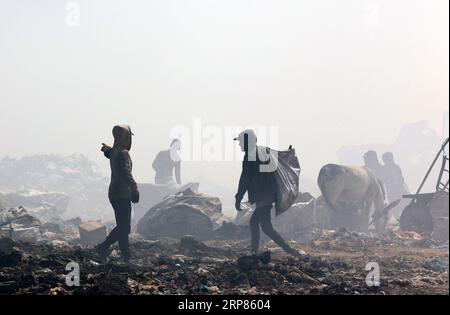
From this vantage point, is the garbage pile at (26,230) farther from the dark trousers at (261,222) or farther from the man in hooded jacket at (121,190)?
the dark trousers at (261,222)

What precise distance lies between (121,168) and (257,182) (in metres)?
2.65

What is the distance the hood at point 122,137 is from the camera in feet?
24.2

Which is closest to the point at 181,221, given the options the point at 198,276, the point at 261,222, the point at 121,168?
the point at 261,222

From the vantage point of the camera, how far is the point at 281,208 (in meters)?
8.84

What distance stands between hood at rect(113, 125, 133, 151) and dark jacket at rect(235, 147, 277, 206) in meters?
2.26

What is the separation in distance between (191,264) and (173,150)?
1491 centimetres

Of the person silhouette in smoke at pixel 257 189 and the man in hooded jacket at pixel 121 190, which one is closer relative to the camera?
the man in hooded jacket at pixel 121 190

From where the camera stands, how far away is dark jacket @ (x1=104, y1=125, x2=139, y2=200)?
729 cm

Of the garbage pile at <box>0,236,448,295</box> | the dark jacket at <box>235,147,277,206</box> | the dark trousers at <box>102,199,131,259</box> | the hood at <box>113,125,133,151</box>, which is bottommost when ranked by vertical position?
the garbage pile at <box>0,236,448,295</box>

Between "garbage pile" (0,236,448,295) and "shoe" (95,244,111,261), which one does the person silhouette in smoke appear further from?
"shoe" (95,244,111,261)

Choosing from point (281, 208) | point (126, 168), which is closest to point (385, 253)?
Answer: point (281, 208)

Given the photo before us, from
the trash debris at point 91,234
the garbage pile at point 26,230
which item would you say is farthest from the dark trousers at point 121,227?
the trash debris at point 91,234

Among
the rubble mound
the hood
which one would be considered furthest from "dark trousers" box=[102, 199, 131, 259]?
the rubble mound
